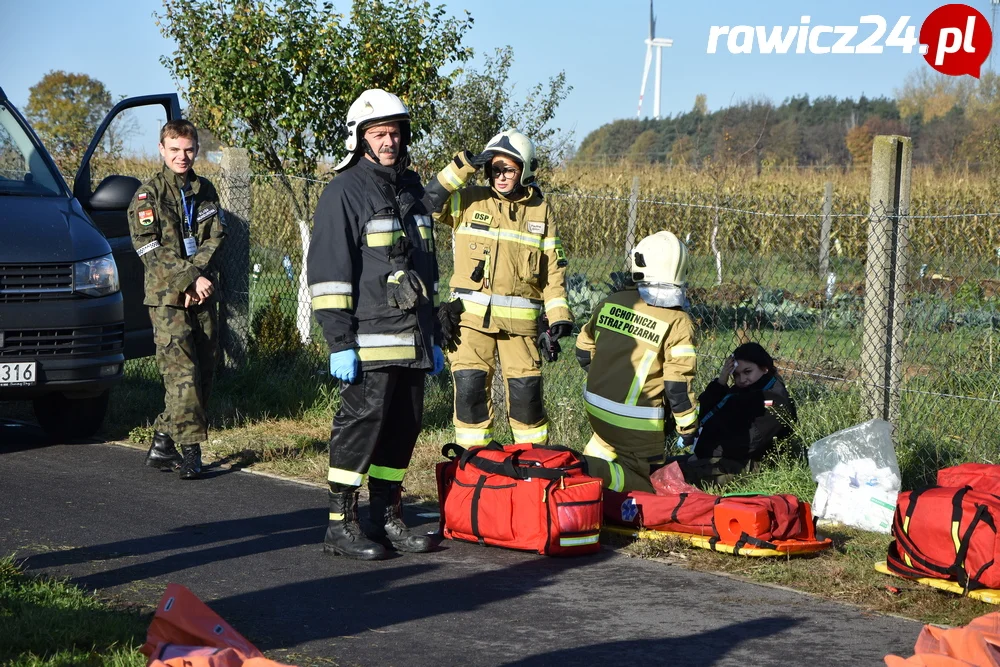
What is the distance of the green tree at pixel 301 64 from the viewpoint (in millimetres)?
10969

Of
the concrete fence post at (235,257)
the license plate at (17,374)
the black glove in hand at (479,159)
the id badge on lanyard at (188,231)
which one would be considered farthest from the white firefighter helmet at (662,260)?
the concrete fence post at (235,257)

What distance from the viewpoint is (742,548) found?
17.8ft

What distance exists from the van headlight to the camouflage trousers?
581 mm

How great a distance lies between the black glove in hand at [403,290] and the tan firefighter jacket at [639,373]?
4.25 feet

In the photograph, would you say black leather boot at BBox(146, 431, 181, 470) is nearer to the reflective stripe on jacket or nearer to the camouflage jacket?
the camouflage jacket

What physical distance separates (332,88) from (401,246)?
20.4 feet

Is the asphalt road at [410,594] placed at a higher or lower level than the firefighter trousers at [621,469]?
lower

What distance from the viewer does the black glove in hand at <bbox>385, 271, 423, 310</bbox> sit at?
5289mm

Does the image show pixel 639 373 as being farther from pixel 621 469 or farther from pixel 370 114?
pixel 370 114

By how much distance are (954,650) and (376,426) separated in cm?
290

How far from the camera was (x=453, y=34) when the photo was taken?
11.3 metres

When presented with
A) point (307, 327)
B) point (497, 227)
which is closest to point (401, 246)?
point (497, 227)

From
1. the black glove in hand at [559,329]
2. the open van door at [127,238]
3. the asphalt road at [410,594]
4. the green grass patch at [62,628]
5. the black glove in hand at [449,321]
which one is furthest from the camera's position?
Result: the open van door at [127,238]

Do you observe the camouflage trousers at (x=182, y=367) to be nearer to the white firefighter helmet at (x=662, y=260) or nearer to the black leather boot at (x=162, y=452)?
the black leather boot at (x=162, y=452)
